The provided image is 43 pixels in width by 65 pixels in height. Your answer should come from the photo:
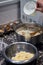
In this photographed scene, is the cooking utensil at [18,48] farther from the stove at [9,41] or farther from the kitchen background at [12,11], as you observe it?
the kitchen background at [12,11]

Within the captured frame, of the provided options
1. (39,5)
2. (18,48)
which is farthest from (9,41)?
(39,5)

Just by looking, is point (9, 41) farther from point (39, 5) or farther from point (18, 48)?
point (39, 5)

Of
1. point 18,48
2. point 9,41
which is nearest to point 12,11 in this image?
point 9,41

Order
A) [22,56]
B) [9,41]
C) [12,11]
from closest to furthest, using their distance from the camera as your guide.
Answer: [22,56]
[9,41]
[12,11]

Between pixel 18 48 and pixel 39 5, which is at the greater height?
pixel 39 5

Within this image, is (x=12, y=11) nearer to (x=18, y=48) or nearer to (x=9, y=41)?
(x=9, y=41)

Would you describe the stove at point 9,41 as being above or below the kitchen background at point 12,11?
below

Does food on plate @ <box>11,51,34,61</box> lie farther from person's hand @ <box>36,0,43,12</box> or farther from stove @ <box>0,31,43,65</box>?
person's hand @ <box>36,0,43,12</box>

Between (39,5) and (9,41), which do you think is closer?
(39,5)

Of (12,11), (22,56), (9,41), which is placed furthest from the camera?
(12,11)

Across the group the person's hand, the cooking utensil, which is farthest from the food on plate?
the person's hand

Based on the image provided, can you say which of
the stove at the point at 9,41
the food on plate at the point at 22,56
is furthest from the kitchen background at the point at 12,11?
the food on plate at the point at 22,56

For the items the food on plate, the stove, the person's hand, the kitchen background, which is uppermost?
the person's hand

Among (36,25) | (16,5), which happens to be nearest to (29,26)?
(36,25)
